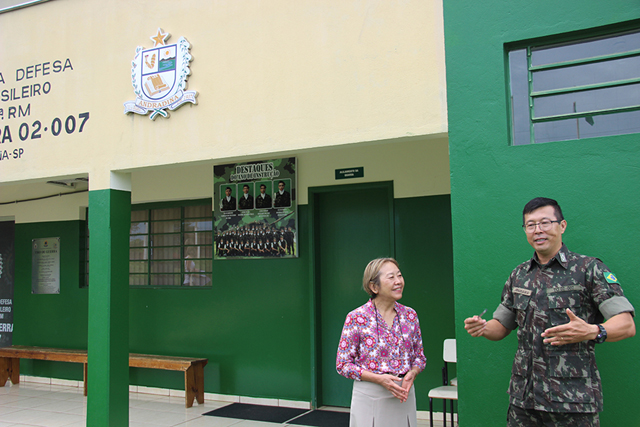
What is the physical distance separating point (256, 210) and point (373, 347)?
392 centimetres

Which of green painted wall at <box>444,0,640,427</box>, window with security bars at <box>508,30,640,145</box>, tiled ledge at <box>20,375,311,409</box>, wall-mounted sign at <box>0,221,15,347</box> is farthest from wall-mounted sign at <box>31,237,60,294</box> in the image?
window with security bars at <box>508,30,640,145</box>

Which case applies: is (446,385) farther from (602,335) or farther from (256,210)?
(256,210)

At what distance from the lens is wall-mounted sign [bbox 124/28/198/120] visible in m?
5.06

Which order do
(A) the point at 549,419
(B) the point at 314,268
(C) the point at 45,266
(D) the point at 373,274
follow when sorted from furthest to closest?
(C) the point at 45,266, (B) the point at 314,268, (D) the point at 373,274, (A) the point at 549,419

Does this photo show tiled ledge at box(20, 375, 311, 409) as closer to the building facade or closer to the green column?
the building facade

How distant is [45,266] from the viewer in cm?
856

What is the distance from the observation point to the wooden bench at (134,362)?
6.78 metres

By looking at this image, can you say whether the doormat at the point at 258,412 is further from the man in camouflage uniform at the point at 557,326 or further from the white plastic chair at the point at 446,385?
the man in camouflage uniform at the point at 557,326

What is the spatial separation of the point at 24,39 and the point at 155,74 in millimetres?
1950

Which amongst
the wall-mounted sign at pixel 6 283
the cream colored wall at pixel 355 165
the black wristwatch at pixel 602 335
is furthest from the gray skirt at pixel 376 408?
the wall-mounted sign at pixel 6 283

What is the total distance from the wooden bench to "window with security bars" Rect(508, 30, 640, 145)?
4831mm

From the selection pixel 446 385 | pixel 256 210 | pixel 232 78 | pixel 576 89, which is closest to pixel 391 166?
pixel 256 210

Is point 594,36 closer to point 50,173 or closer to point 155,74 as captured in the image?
point 155,74

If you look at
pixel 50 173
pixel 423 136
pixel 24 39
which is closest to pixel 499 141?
pixel 423 136
